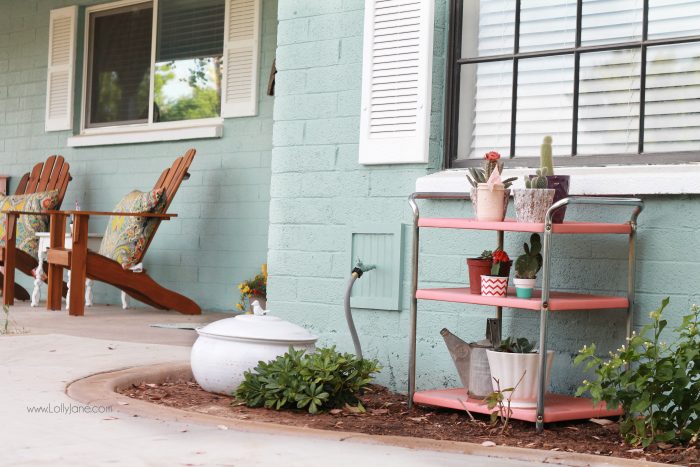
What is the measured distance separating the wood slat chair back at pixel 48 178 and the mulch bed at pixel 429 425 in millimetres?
4568

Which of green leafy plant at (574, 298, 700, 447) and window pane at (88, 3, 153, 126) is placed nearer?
green leafy plant at (574, 298, 700, 447)

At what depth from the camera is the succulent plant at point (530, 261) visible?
3.65 meters

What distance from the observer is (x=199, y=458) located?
9.19 ft

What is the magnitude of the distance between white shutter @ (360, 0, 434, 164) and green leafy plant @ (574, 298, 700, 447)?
51.9 inches

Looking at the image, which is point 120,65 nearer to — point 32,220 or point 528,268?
point 32,220

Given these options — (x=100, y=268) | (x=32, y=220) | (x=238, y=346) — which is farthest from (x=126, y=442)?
(x=32, y=220)

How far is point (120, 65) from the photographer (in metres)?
8.80

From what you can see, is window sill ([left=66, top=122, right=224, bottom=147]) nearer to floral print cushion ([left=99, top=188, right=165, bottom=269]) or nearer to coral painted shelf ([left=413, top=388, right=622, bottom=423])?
floral print cushion ([left=99, top=188, right=165, bottom=269])

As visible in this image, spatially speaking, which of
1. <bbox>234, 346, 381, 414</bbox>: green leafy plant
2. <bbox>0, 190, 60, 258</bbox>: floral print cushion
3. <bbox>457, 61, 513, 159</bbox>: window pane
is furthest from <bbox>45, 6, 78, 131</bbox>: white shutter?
<bbox>234, 346, 381, 414</bbox>: green leafy plant

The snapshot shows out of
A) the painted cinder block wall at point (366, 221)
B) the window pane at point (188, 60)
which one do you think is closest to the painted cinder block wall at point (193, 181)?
the window pane at point (188, 60)

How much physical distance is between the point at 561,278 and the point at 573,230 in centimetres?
46

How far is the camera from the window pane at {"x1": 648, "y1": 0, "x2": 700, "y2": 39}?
3766mm

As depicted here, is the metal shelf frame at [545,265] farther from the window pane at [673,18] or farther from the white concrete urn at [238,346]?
the window pane at [673,18]

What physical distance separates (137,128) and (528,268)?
544 centimetres
